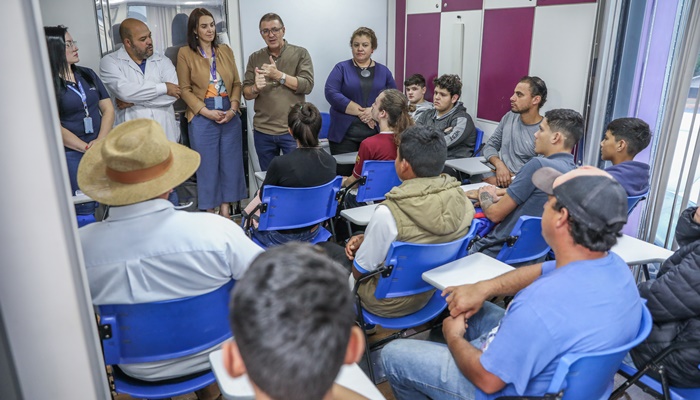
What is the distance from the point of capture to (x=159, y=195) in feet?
5.27

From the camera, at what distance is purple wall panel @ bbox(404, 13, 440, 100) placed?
17.1ft

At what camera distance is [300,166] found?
2.85m

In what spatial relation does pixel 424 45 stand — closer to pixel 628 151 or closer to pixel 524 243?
pixel 628 151

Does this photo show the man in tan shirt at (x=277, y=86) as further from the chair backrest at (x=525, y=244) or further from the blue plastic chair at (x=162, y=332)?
the blue plastic chair at (x=162, y=332)

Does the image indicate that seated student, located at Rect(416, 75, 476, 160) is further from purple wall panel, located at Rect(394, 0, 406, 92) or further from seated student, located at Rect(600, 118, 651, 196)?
purple wall panel, located at Rect(394, 0, 406, 92)

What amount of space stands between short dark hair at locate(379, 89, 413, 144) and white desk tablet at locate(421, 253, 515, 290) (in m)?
1.61

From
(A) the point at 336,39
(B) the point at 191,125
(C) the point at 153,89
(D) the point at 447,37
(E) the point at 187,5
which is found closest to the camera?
(C) the point at 153,89

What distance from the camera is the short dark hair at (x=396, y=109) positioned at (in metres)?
3.50

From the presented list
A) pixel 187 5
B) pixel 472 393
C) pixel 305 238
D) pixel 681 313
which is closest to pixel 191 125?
pixel 187 5

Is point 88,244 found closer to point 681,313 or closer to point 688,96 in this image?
point 681,313

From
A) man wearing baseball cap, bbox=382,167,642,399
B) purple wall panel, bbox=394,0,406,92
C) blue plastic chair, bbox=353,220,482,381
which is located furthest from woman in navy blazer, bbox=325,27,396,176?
man wearing baseball cap, bbox=382,167,642,399

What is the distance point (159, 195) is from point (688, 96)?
3027mm

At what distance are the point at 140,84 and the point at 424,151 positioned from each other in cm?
279

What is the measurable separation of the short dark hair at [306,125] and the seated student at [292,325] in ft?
6.95
